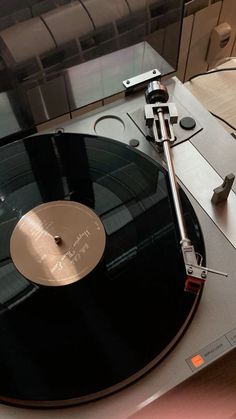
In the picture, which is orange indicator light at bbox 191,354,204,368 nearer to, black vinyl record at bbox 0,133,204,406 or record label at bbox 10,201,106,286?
black vinyl record at bbox 0,133,204,406

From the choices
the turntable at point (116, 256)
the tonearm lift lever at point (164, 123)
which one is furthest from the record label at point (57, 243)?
the tonearm lift lever at point (164, 123)

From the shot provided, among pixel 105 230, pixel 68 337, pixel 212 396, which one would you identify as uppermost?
pixel 105 230

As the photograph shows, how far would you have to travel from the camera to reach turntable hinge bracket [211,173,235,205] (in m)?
0.64

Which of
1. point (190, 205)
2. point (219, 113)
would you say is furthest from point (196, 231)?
point (219, 113)

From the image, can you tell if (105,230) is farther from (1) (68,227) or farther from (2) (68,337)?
(2) (68,337)

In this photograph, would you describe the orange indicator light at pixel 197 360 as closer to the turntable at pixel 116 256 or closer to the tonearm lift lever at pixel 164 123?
the turntable at pixel 116 256

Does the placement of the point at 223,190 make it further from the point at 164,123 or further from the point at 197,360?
the point at 197,360

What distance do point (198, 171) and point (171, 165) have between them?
76 mm

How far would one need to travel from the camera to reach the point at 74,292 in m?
0.59

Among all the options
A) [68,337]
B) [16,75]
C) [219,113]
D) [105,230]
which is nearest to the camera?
[68,337]

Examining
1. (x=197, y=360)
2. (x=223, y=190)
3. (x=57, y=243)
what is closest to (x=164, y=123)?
(x=223, y=190)

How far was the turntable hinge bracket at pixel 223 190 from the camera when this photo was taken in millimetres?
638

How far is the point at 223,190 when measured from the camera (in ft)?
2.15

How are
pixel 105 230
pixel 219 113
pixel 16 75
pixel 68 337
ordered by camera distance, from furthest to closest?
pixel 219 113
pixel 16 75
pixel 105 230
pixel 68 337
